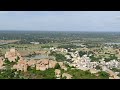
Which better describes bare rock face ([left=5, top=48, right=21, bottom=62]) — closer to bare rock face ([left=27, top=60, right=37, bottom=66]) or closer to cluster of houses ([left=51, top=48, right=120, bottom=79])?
bare rock face ([left=27, top=60, right=37, bottom=66])

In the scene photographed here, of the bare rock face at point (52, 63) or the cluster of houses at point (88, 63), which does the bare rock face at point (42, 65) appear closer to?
the bare rock face at point (52, 63)

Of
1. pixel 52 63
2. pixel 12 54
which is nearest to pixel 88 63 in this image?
pixel 52 63

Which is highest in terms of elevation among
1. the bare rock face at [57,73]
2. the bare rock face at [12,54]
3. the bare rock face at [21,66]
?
the bare rock face at [12,54]

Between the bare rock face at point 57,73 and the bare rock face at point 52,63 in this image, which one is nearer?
the bare rock face at point 57,73

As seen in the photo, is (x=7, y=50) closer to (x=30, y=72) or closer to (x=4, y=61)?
(x=4, y=61)

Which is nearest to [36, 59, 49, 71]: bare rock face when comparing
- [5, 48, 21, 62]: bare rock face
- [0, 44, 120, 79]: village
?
[0, 44, 120, 79]: village

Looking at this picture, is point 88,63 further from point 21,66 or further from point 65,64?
point 21,66

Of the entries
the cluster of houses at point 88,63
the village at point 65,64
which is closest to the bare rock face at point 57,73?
the village at point 65,64

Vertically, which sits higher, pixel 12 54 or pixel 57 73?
pixel 12 54

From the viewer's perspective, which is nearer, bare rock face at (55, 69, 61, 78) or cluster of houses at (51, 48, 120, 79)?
bare rock face at (55, 69, 61, 78)

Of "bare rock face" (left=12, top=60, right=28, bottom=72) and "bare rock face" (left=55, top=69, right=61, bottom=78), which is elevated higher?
"bare rock face" (left=12, top=60, right=28, bottom=72)
